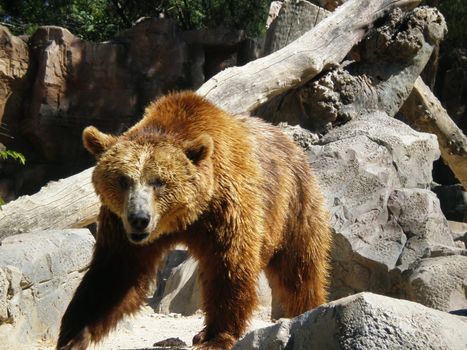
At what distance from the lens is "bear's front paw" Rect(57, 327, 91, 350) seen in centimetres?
473

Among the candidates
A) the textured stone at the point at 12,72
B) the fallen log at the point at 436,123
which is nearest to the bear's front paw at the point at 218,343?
the fallen log at the point at 436,123

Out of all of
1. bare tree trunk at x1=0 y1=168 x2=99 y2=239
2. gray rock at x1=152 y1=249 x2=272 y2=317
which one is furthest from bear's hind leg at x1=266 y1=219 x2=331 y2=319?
bare tree trunk at x1=0 y1=168 x2=99 y2=239

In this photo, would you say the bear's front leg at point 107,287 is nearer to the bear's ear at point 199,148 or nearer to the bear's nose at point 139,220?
the bear's nose at point 139,220

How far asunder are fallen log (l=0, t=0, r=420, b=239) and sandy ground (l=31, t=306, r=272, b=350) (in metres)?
1.08

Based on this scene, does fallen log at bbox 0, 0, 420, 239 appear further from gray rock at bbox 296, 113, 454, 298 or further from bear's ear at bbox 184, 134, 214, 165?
bear's ear at bbox 184, 134, 214, 165

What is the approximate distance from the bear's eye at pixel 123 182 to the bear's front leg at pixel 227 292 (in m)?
0.69

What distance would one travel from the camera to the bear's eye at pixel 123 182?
180 inches

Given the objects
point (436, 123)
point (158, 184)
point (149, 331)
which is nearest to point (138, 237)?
point (158, 184)

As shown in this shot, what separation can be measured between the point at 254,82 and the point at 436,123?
3.25 meters

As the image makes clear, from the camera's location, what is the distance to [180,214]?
15.5ft

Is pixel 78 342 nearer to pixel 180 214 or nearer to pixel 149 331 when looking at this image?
pixel 180 214

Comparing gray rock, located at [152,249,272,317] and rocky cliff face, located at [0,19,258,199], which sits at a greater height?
rocky cliff face, located at [0,19,258,199]

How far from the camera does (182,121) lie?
5.05 m

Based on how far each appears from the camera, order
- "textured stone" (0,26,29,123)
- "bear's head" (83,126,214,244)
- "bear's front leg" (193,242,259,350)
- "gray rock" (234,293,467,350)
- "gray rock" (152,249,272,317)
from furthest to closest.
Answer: "textured stone" (0,26,29,123) < "gray rock" (152,249,272,317) < "bear's front leg" (193,242,259,350) < "bear's head" (83,126,214,244) < "gray rock" (234,293,467,350)
